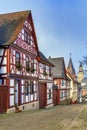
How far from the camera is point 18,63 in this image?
25609 mm

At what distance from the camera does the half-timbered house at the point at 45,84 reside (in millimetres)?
34197

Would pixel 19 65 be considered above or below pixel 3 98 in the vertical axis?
above

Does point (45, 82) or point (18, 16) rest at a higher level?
point (18, 16)

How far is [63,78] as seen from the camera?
2110 inches

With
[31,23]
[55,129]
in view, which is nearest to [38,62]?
[31,23]

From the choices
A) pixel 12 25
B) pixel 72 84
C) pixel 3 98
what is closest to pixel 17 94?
pixel 3 98

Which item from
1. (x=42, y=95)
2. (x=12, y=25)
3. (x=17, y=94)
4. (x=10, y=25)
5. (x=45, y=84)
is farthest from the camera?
(x=45, y=84)

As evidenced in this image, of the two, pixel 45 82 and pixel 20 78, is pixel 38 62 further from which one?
pixel 20 78

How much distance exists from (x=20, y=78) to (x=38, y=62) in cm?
733

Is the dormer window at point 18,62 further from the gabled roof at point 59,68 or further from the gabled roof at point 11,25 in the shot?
the gabled roof at point 59,68

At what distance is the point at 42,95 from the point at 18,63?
10.5 metres

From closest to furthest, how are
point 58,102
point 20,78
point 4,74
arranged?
point 4,74 < point 20,78 < point 58,102

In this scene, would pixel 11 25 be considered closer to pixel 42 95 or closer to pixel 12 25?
pixel 12 25

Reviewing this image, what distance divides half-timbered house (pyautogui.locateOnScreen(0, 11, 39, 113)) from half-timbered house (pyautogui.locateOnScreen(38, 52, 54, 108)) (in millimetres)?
2233
